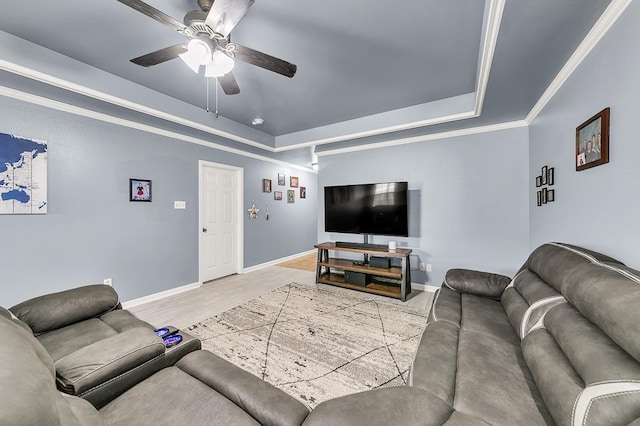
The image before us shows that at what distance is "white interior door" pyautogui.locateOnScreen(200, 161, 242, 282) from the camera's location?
4133 mm

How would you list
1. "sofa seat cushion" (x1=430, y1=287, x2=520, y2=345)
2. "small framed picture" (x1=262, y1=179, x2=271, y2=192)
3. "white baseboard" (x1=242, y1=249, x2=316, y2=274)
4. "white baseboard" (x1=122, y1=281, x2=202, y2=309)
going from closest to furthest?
"sofa seat cushion" (x1=430, y1=287, x2=520, y2=345) < "white baseboard" (x1=122, y1=281, x2=202, y2=309) < "white baseboard" (x1=242, y1=249, x2=316, y2=274) < "small framed picture" (x1=262, y1=179, x2=271, y2=192)

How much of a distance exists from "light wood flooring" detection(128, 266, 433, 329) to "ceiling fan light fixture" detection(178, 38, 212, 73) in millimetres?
2463

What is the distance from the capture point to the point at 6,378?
51 centimetres

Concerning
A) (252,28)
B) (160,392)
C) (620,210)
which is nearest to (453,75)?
(620,210)

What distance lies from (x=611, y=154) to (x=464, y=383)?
1.58m

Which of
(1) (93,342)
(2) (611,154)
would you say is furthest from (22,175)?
(2) (611,154)

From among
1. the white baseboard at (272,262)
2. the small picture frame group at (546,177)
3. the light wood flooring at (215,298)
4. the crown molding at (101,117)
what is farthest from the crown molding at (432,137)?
the white baseboard at (272,262)

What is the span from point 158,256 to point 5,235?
1.38 metres

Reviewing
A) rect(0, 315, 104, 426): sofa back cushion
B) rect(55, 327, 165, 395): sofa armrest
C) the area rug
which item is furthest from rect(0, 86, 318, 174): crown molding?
rect(0, 315, 104, 426): sofa back cushion

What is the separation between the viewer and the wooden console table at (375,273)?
338 cm

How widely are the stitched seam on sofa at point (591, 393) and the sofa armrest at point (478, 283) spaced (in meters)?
1.37

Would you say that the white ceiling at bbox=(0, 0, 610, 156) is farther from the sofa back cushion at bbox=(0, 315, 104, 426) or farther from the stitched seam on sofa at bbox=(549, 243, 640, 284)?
the sofa back cushion at bbox=(0, 315, 104, 426)

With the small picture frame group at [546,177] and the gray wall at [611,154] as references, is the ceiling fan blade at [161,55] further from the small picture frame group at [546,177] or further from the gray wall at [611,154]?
the small picture frame group at [546,177]

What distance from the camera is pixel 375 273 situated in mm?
3555
